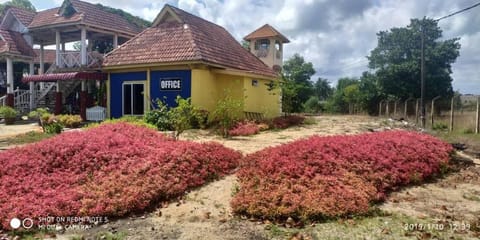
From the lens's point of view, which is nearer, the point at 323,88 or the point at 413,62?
the point at 413,62

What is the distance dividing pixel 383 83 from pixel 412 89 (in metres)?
2.06

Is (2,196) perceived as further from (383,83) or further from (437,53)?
(437,53)

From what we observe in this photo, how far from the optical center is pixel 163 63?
14.4 m

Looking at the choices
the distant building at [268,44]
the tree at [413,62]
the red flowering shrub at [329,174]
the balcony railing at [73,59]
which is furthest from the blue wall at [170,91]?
the tree at [413,62]

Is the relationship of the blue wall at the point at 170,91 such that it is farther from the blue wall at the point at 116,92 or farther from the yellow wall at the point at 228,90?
the blue wall at the point at 116,92

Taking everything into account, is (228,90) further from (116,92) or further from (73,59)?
(73,59)

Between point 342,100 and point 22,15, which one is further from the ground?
point 22,15

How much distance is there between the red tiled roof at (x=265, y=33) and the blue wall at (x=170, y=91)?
16.9m

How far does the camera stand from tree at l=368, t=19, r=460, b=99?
2630cm

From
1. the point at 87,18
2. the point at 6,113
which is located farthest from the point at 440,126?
the point at 6,113

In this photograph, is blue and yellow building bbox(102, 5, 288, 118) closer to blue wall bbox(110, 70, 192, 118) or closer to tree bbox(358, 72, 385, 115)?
blue wall bbox(110, 70, 192, 118)

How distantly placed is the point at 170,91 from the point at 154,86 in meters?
0.84

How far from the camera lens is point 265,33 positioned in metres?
30.2

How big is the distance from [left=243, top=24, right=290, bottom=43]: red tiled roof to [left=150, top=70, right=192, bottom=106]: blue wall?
16.9m
